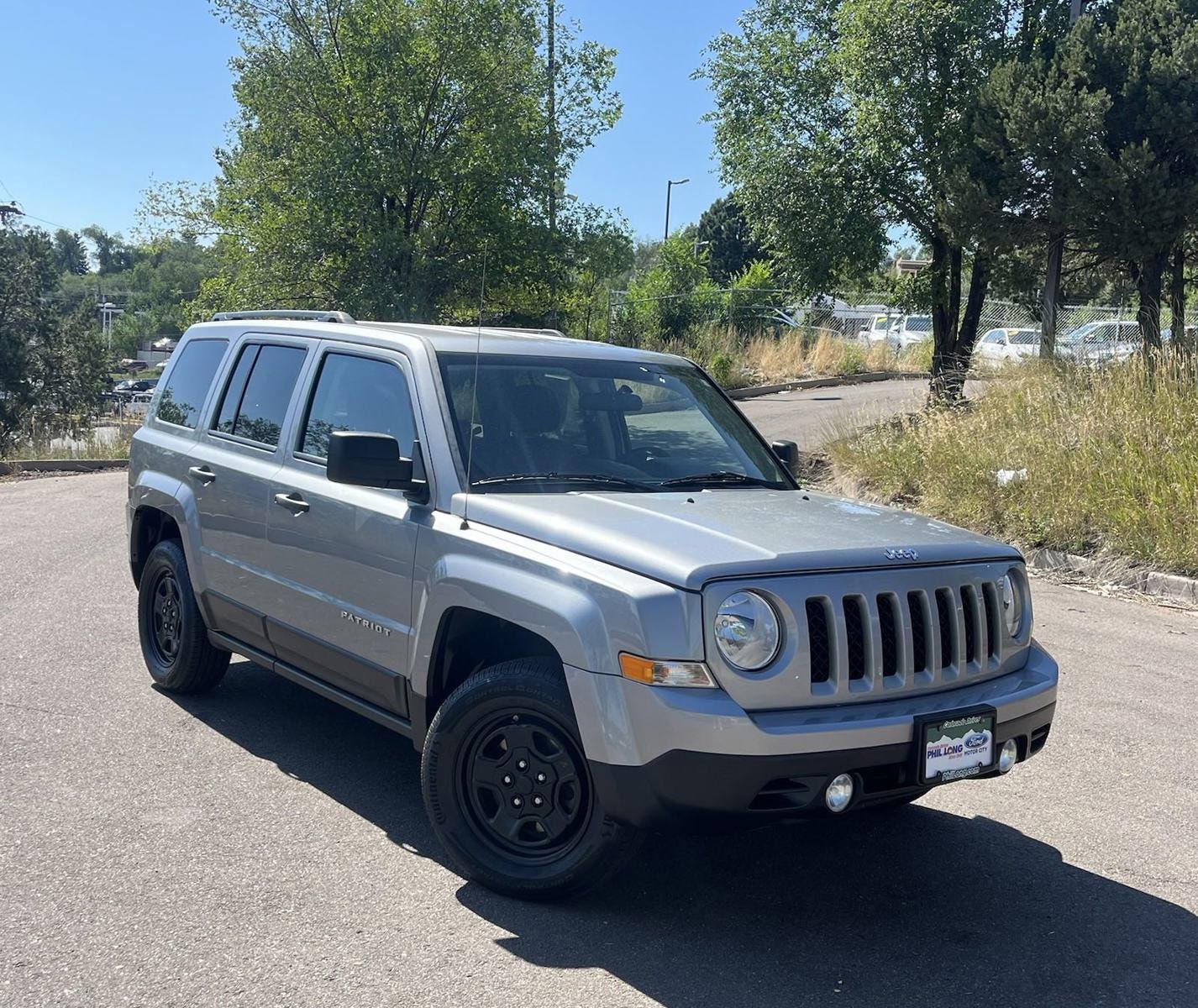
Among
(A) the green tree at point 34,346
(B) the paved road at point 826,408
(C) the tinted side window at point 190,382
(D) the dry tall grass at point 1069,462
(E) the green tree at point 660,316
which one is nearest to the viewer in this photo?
(C) the tinted side window at point 190,382

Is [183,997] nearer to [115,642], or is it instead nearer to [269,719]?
[269,719]

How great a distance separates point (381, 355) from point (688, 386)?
1.43 metres

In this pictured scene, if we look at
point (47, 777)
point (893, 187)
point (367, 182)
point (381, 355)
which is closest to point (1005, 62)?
point (893, 187)

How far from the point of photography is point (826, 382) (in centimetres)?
3041

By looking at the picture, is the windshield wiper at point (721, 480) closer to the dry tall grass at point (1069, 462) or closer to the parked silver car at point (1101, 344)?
the dry tall grass at point (1069, 462)

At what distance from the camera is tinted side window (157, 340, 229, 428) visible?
20.7ft

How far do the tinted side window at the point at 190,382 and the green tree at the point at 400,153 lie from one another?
12753mm

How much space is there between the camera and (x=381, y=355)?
16.5ft

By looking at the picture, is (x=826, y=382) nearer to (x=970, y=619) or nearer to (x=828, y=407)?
(x=828, y=407)

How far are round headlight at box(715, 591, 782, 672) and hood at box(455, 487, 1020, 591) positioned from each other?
0.09 metres

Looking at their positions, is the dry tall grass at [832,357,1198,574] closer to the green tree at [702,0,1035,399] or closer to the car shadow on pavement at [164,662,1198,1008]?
the green tree at [702,0,1035,399]

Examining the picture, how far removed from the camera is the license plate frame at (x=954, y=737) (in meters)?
3.70

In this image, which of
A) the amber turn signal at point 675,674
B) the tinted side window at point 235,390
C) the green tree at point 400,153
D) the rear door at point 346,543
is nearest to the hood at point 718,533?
the amber turn signal at point 675,674

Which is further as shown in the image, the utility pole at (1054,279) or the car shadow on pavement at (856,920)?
the utility pole at (1054,279)
